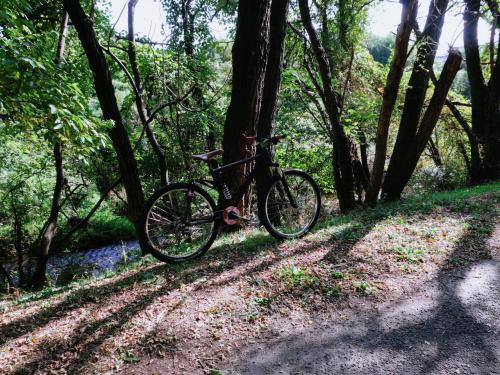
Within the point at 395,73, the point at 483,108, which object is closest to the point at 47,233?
the point at 395,73

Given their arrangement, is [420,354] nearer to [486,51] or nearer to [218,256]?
[218,256]

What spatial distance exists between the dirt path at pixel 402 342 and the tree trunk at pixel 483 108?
24.3ft

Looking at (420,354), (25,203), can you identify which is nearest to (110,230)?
(25,203)

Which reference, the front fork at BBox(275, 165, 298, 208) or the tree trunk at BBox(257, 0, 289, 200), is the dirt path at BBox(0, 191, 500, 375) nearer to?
the front fork at BBox(275, 165, 298, 208)

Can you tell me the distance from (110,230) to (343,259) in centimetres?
1504

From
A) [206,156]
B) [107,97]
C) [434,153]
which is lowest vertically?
[434,153]

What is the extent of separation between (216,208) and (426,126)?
4.20 metres

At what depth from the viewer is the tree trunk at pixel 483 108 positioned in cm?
870

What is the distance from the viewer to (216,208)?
4.04 m

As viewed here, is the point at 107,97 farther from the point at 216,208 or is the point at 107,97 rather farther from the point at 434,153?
the point at 434,153

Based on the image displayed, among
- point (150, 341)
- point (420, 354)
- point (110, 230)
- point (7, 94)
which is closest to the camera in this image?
point (420, 354)

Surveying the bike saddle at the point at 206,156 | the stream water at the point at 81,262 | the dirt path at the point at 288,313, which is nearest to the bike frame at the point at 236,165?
the bike saddle at the point at 206,156

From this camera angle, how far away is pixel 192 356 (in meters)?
2.40

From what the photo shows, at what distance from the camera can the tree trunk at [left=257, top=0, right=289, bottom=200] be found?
5.31 m
